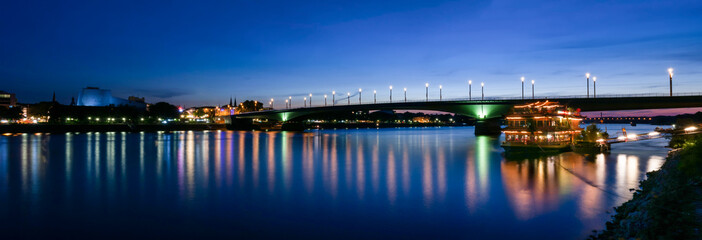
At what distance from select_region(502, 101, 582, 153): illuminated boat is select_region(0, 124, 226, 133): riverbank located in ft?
398

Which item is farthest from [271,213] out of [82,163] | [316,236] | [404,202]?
[82,163]

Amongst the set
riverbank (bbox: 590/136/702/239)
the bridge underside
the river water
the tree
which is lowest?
the river water

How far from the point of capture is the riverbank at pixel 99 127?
113938 millimetres

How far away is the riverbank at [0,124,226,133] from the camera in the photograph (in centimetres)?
11394

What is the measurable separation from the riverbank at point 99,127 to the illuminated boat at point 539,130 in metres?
121

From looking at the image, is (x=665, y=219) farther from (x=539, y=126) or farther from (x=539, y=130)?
(x=539, y=126)

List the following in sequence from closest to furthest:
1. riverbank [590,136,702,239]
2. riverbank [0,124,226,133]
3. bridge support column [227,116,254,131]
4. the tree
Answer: riverbank [590,136,702,239] < riverbank [0,124,226,133] < bridge support column [227,116,254,131] < the tree

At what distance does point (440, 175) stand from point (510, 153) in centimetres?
1613

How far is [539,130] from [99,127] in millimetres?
130202

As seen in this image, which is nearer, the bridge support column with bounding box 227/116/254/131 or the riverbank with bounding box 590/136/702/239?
the riverbank with bounding box 590/136/702/239

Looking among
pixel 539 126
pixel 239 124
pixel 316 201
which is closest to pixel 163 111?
pixel 239 124

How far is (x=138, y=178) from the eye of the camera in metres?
26.2

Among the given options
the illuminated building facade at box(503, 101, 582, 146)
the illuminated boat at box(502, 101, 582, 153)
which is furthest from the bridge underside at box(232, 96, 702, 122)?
the illuminated boat at box(502, 101, 582, 153)

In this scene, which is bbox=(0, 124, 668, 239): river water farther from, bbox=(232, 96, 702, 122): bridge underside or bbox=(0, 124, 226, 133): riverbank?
bbox=(0, 124, 226, 133): riverbank
